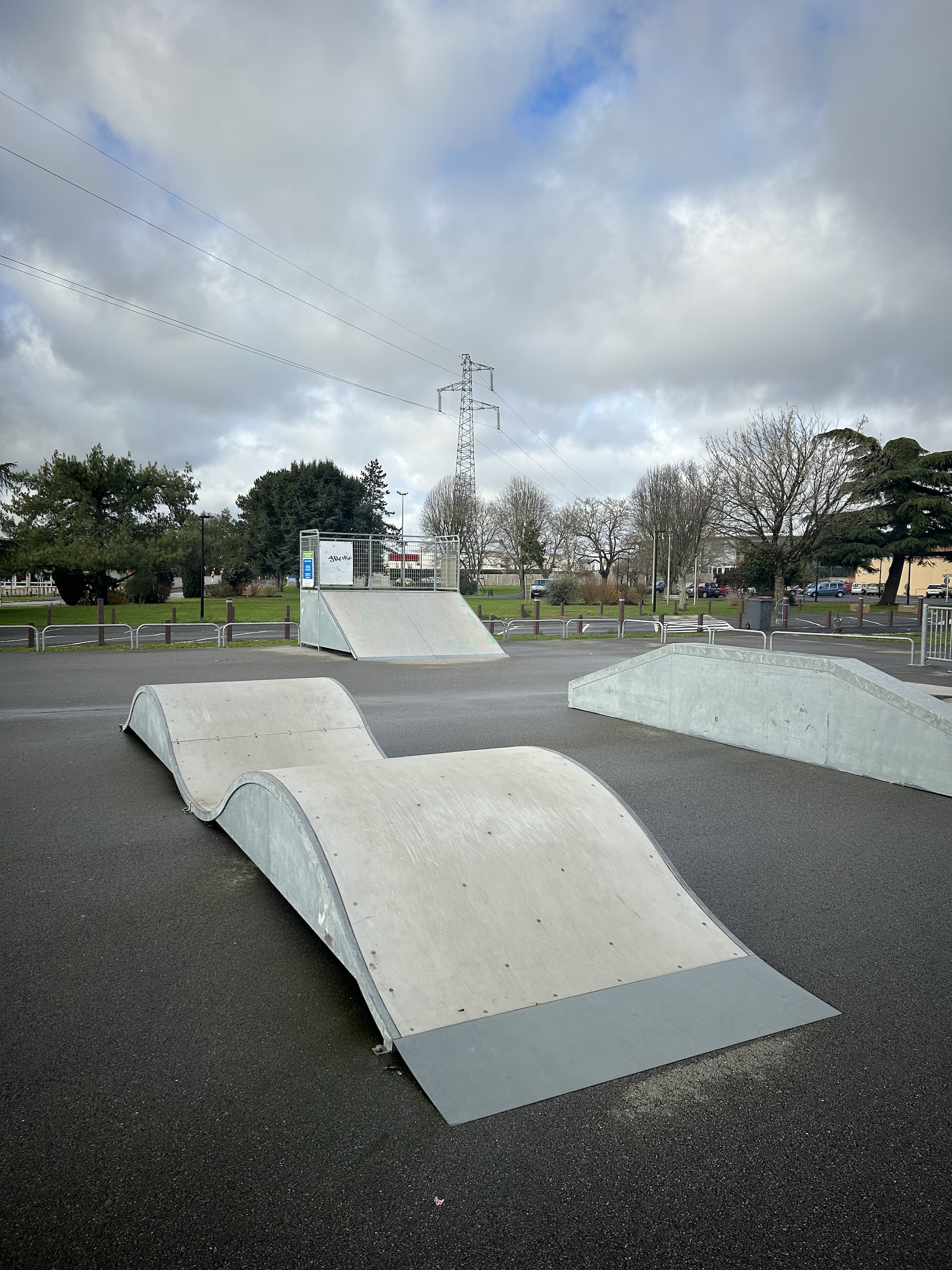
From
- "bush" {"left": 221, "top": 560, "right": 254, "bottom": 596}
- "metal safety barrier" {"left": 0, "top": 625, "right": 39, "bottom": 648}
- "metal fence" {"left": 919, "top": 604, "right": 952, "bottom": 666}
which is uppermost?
"bush" {"left": 221, "top": 560, "right": 254, "bottom": 596}

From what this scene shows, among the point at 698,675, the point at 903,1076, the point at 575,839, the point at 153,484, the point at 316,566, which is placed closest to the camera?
the point at 903,1076

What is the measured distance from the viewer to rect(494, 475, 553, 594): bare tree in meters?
57.7

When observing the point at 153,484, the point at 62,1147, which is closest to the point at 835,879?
the point at 62,1147

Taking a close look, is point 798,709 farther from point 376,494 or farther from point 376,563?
point 376,494

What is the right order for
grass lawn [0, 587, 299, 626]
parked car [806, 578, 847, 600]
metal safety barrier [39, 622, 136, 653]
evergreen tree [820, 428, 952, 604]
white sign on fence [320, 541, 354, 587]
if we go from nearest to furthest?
metal safety barrier [39, 622, 136, 653] < white sign on fence [320, 541, 354, 587] < grass lawn [0, 587, 299, 626] < evergreen tree [820, 428, 952, 604] < parked car [806, 578, 847, 600]

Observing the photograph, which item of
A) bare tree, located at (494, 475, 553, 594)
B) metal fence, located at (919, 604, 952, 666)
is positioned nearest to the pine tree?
bare tree, located at (494, 475, 553, 594)

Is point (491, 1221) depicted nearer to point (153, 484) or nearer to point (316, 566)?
point (316, 566)

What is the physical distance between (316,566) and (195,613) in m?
18.3

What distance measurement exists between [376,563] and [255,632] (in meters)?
7.34

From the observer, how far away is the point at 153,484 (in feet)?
163

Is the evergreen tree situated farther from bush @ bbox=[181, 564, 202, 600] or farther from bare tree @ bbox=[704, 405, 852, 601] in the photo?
bush @ bbox=[181, 564, 202, 600]

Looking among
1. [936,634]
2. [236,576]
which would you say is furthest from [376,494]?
[936,634]

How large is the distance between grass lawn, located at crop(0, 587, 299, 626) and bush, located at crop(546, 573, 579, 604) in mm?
16382

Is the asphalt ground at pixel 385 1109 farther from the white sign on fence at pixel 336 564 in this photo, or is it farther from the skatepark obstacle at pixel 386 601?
the white sign on fence at pixel 336 564
